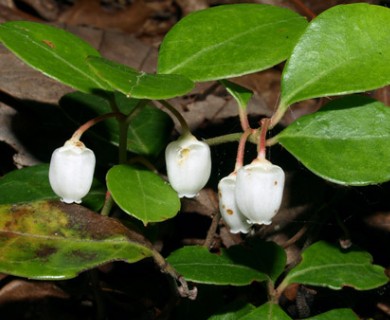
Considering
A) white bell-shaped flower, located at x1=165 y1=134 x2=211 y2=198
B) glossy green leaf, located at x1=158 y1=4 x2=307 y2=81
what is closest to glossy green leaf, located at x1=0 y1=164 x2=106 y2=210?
white bell-shaped flower, located at x1=165 y1=134 x2=211 y2=198

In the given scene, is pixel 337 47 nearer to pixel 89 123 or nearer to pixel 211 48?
pixel 211 48

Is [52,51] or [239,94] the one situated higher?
[52,51]

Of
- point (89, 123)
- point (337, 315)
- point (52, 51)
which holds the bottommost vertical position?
point (337, 315)

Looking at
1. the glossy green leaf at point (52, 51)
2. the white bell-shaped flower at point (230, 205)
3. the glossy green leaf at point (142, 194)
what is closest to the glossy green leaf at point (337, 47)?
the white bell-shaped flower at point (230, 205)

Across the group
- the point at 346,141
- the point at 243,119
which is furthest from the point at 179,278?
the point at 346,141

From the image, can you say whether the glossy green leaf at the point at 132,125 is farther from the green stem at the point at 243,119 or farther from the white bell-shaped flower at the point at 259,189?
the white bell-shaped flower at the point at 259,189

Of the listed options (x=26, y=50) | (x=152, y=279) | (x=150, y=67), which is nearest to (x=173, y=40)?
(x=26, y=50)

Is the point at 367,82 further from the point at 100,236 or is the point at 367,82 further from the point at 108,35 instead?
the point at 108,35

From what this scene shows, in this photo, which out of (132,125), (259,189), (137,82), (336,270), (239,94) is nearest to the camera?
(137,82)
